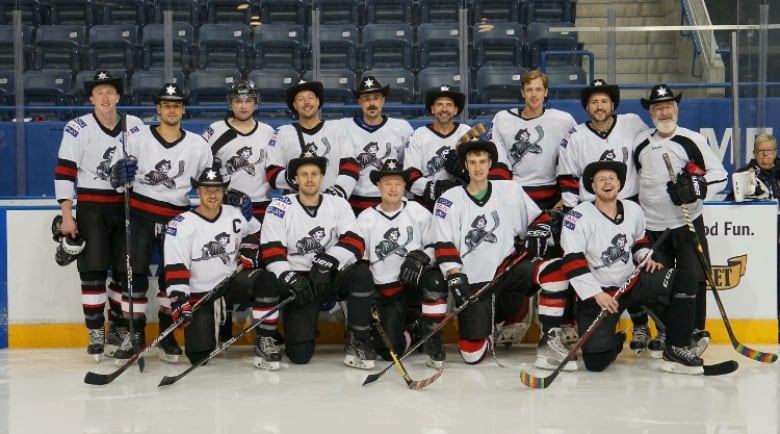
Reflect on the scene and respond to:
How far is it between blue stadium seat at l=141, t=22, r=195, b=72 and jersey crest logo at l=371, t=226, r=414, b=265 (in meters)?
2.40

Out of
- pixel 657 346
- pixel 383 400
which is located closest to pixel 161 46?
pixel 383 400

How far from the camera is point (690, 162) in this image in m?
5.46

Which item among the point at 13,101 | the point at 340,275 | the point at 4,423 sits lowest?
the point at 4,423

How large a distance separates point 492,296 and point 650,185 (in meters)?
0.93

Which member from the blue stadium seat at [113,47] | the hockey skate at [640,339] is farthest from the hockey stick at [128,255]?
the hockey skate at [640,339]

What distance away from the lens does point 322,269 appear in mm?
5285

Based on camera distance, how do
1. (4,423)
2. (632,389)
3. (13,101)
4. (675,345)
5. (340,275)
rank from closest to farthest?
(4,423)
(632,389)
(675,345)
(340,275)
(13,101)

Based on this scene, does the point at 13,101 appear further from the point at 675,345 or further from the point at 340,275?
the point at 675,345

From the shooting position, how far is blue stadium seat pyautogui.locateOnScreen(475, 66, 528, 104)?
7.22 metres

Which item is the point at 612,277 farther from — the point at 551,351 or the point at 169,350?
the point at 169,350

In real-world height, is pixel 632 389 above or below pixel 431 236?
below

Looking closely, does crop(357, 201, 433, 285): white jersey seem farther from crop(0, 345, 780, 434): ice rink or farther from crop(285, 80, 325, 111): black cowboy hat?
crop(285, 80, 325, 111): black cowboy hat

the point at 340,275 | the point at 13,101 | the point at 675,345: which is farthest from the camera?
the point at 13,101

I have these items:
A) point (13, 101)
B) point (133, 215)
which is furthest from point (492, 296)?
point (13, 101)
